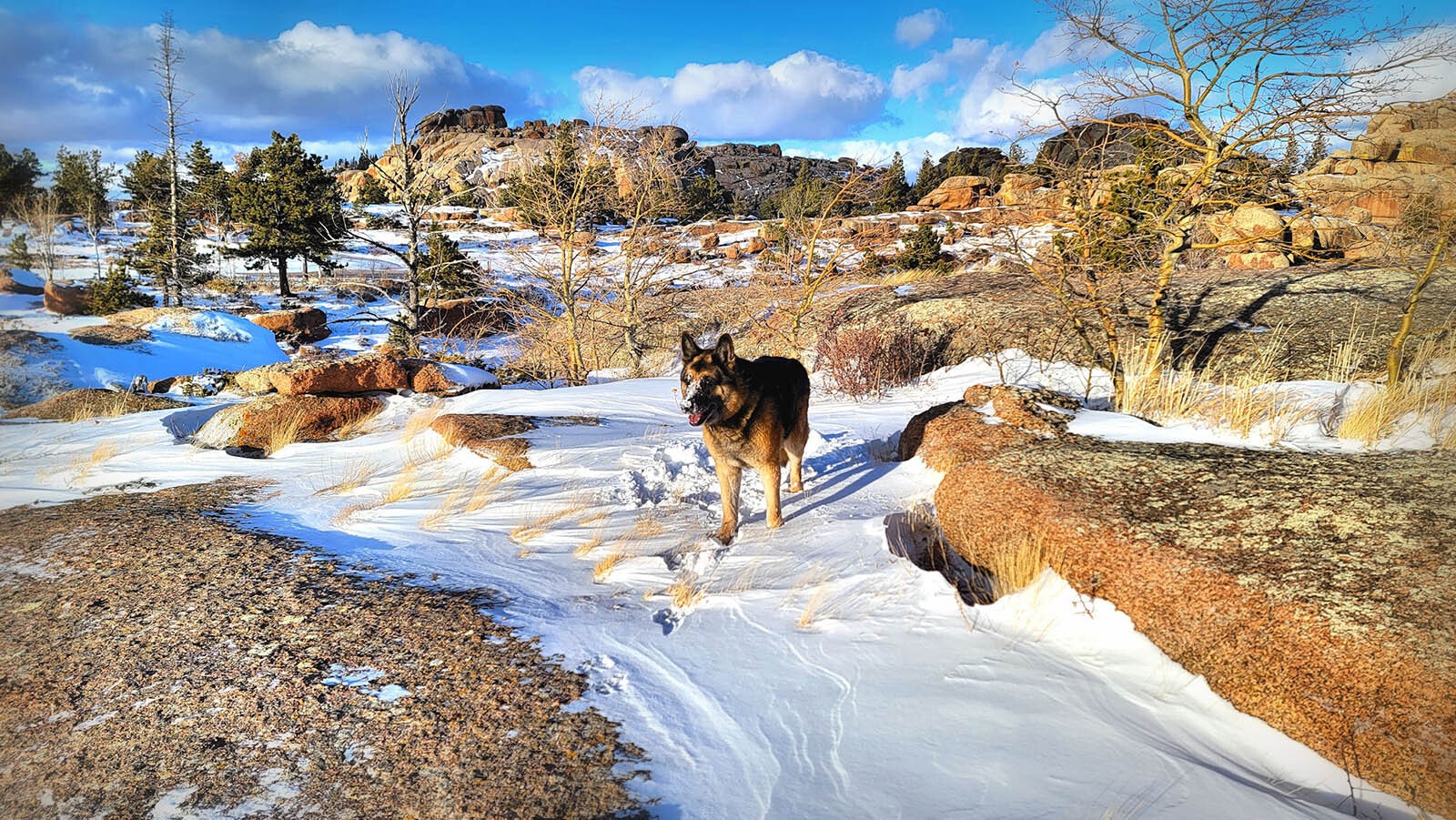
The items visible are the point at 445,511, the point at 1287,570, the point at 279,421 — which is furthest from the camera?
the point at 279,421

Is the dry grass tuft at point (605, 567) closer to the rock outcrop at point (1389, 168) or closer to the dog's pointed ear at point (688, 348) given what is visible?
the dog's pointed ear at point (688, 348)

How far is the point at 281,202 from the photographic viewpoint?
31.1 meters

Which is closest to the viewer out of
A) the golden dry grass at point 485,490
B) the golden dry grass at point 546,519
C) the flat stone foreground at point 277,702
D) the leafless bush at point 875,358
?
the flat stone foreground at point 277,702

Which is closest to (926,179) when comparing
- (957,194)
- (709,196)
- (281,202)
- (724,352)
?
(957,194)

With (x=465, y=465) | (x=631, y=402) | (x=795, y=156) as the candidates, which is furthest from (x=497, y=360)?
(x=795, y=156)

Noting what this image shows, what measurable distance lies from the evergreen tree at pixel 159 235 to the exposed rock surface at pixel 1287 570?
28653mm

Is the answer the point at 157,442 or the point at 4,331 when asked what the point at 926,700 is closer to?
the point at 4,331

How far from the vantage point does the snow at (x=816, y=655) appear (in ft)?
6.57

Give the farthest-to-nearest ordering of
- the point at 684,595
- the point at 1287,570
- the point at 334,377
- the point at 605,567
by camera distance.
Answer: the point at 334,377 < the point at 605,567 < the point at 684,595 < the point at 1287,570

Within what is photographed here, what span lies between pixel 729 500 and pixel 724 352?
1106 millimetres

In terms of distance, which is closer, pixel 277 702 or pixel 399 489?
pixel 277 702

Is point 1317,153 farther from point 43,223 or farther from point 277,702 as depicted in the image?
point 43,223

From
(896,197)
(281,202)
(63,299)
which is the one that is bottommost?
(63,299)

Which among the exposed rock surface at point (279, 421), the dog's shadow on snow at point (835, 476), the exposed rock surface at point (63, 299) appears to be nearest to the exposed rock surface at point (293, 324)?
the exposed rock surface at point (279, 421)
